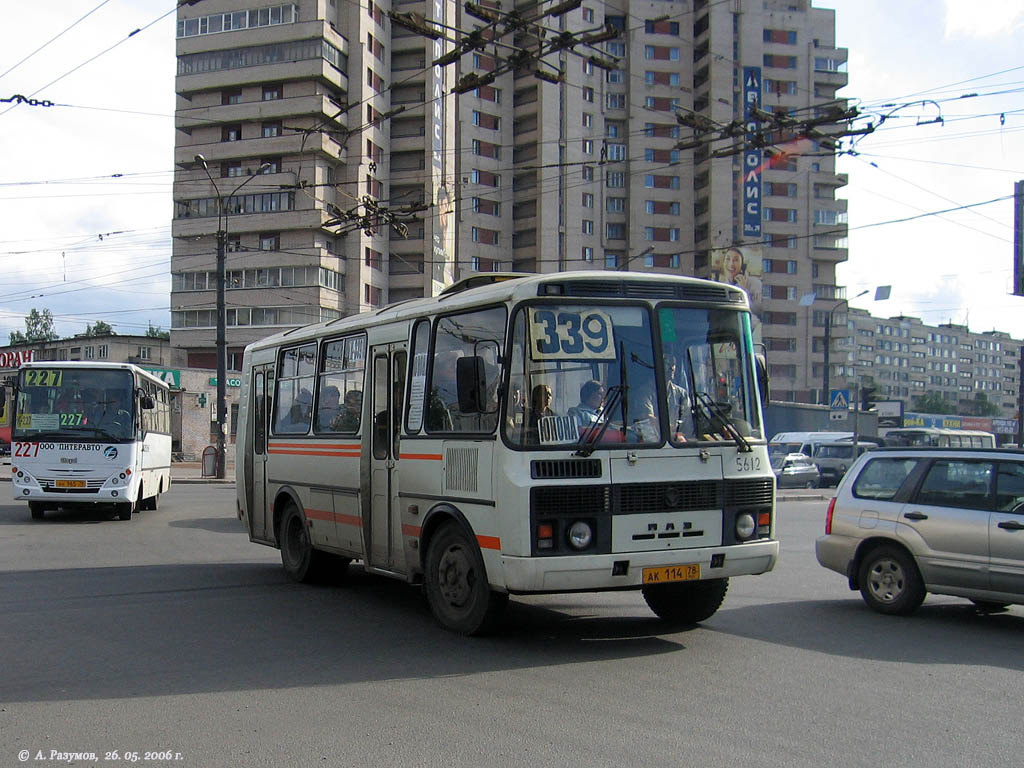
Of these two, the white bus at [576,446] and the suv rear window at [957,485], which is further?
the suv rear window at [957,485]

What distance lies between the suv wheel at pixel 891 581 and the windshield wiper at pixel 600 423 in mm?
3658

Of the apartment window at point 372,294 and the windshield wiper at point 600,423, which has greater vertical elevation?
the apartment window at point 372,294

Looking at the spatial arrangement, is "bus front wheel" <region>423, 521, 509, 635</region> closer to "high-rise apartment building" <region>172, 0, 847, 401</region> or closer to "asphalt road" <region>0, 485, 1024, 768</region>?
"asphalt road" <region>0, 485, 1024, 768</region>

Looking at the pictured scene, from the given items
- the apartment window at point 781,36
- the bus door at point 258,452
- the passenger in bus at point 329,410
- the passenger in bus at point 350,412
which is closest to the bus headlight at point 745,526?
the passenger in bus at point 350,412

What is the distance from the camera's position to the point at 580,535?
7371mm

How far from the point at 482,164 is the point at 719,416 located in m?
69.8

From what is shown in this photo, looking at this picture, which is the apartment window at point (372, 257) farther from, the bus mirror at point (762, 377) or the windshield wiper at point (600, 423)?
the windshield wiper at point (600, 423)

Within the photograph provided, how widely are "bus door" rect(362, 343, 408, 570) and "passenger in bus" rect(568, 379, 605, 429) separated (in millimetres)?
2315

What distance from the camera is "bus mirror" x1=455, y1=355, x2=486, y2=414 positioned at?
25.4ft

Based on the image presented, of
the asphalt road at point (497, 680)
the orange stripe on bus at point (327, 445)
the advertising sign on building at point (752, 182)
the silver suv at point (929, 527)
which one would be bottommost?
the asphalt road at point (497, 680)

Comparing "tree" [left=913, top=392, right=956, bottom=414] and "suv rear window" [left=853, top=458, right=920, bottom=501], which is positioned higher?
"tree" [left=913, top=392, right=956, bottom=414]

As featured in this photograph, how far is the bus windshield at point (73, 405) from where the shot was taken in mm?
19531

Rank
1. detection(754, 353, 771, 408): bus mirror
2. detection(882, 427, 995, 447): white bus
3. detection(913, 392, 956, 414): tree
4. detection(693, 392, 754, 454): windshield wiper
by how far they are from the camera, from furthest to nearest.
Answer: detection(913, 392, 956, 414): tree < detection(882, 427, 995, 447): white bus < detection(754, 353, 771, 408): bus mirror < detection(693, 392, 754, 454): windshield wiper

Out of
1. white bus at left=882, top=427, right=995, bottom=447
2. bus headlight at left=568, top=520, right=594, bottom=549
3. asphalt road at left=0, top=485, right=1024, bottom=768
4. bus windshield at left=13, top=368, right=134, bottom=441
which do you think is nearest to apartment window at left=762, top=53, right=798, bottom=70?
white bus at left=882, top=427, right=995, bottom=447
